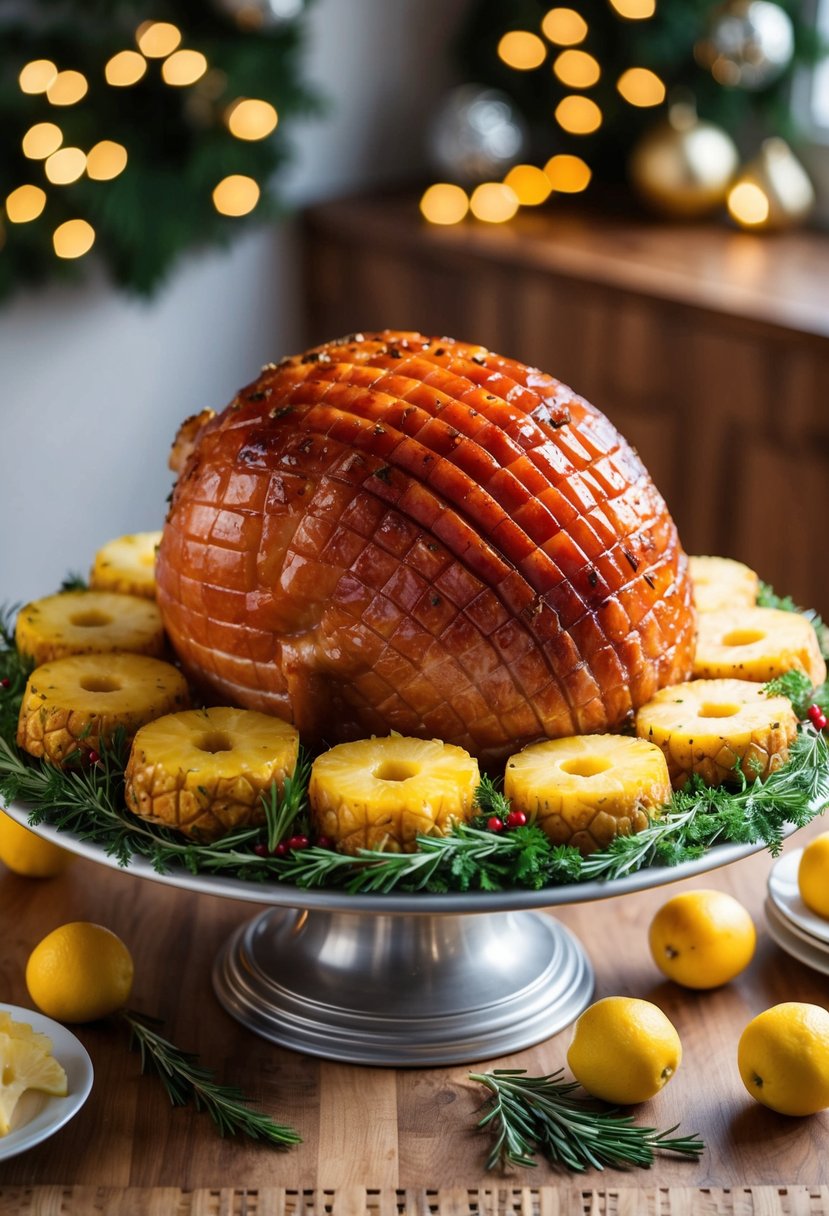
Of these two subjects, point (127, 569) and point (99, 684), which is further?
point (127, 569)

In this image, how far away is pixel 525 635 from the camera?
4.38 feet

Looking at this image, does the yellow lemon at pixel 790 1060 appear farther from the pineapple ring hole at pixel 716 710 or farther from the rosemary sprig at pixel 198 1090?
the rosemary sprig at pixel 198 1090

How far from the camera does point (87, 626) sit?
61.8 inches

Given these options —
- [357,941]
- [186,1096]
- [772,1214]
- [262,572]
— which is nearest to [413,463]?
[262,572]

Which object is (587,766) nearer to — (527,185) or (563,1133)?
(563,1133)

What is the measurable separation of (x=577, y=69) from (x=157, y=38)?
3.18ft

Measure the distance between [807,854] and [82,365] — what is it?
2.29m

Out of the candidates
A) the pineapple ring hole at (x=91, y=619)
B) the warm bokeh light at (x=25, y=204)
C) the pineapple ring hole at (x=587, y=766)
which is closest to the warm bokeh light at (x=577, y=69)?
the warm bokeh light at (x=25, y=204)

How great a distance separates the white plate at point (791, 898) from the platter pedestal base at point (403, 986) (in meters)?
0.20

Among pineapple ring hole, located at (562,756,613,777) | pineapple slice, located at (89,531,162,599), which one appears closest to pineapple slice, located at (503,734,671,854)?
pineapple ring hole, located at (562,756,613,777)

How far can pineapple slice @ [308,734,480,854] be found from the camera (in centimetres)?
121

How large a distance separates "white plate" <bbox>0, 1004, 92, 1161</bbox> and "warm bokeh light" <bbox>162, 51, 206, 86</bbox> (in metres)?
2.25

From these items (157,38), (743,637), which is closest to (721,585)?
(743,637)

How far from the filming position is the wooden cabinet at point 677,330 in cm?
282
